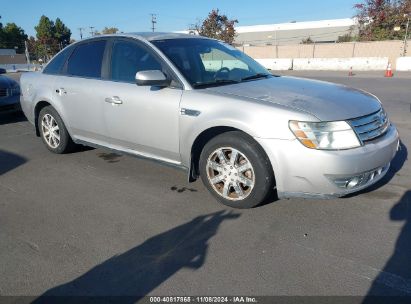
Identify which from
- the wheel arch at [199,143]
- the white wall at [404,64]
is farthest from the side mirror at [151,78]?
the white wall at [404,64]

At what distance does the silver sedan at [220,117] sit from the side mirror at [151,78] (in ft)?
0.03

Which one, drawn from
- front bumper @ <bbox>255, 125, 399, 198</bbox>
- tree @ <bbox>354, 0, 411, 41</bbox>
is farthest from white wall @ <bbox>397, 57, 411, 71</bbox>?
front bumper @ <bbox>255, 125, 399, 198</bbox>

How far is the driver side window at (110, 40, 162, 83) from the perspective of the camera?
4211 mm

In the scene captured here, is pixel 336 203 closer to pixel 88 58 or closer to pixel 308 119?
pixel 308 119

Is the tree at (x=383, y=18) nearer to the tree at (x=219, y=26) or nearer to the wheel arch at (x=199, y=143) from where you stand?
the tree at (x=219, y=26)

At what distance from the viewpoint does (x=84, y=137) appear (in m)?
5.05

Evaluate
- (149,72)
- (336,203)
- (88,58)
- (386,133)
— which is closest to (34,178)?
(88,58)

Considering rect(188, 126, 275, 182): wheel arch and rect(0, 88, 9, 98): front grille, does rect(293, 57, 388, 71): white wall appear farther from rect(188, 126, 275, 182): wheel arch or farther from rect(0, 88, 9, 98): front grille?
rect(188, 126, 275, 182): wheel arch

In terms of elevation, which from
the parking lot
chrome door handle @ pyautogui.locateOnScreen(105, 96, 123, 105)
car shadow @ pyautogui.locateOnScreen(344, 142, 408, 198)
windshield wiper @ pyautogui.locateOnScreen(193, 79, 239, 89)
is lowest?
the parking lot

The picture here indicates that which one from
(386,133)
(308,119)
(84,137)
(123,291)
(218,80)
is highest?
(218,80)

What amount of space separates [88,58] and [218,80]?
1.95m

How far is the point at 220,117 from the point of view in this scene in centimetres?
353

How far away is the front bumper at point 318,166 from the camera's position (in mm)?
3121

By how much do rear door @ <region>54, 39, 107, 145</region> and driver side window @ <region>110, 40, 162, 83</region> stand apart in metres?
0.22
